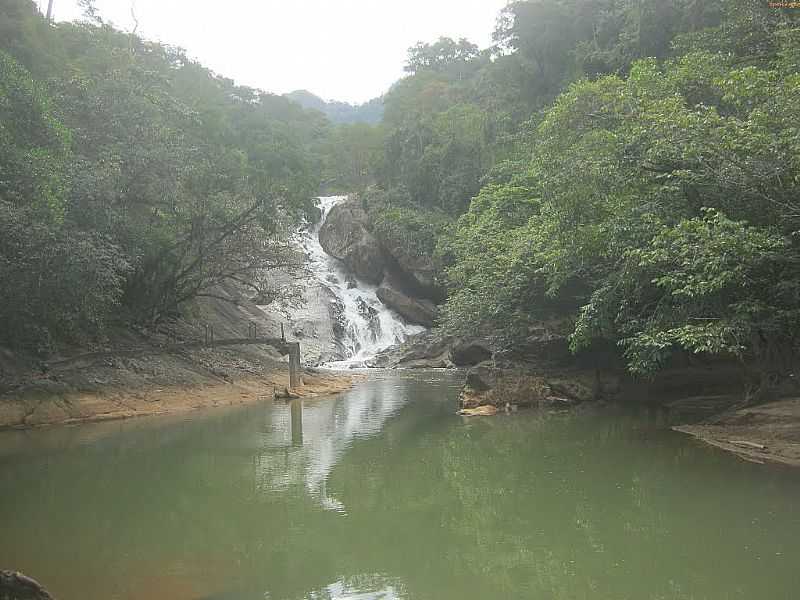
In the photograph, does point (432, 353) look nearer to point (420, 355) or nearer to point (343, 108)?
point (420, 355)

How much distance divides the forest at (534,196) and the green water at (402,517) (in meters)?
2.80

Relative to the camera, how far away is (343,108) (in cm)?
10394

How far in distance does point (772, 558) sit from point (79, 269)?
13.9m

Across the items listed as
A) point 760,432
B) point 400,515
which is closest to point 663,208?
point 760,432

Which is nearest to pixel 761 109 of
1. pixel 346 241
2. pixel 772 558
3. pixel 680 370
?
pixel 772 558

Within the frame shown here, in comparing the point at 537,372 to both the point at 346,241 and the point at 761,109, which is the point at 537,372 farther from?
the point at 346,241

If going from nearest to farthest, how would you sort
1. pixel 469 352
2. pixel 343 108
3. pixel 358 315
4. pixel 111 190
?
1. pixel 111 190
2. pixel 469 352
3. pixel 358 315
4. pixel 343 108

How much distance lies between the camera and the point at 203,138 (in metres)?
25.1

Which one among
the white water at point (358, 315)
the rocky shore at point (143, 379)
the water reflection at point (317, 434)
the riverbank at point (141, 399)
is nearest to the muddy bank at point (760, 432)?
the water reflection at point (317, 434)

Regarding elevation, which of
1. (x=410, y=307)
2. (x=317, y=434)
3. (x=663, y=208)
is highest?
(x=663, y=208)

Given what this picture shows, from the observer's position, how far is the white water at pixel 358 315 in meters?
38.2

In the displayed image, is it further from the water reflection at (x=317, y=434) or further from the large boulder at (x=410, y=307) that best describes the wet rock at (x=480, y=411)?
the large boulder at (x=410, y=307)

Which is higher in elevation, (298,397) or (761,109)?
(761,109)

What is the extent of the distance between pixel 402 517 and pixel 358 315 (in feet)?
103
